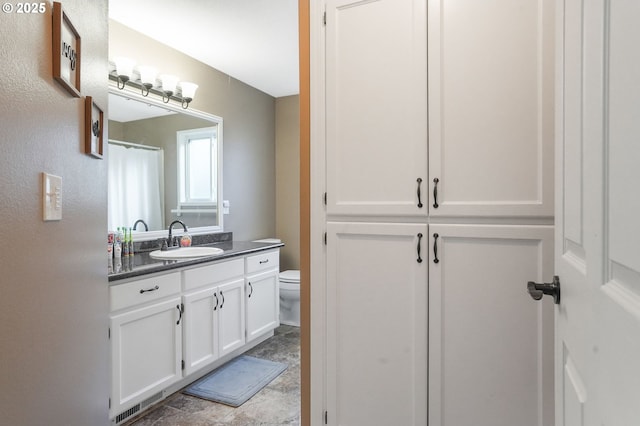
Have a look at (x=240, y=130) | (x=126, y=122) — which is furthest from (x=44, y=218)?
(x=240, y=130)

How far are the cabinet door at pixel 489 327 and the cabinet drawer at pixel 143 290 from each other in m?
1.57

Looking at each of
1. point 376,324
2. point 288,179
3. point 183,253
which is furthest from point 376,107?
point 288,179

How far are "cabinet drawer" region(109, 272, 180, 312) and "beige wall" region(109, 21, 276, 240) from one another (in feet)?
4.38

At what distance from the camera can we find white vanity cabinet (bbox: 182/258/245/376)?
2324mm

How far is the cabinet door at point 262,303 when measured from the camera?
9.56 feet

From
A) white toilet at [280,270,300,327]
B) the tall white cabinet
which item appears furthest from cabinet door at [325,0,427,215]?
white toilet at [280,270,300,327]

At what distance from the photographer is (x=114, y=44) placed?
2.43 m

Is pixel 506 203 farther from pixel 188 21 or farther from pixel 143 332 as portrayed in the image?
pixel 188 21

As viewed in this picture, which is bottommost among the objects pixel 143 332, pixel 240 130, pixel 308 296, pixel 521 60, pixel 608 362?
pixel 143 332

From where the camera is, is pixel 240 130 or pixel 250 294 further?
pixel 240 130

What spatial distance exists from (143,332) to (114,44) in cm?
193

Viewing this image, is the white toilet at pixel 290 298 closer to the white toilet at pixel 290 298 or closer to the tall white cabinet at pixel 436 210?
the white toilet at pixel 290 298

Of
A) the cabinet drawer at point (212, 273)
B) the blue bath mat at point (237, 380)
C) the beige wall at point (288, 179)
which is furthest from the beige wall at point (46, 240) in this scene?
the beige wall at point (288, 179)

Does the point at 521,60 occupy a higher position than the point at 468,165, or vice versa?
the point at 521,60
